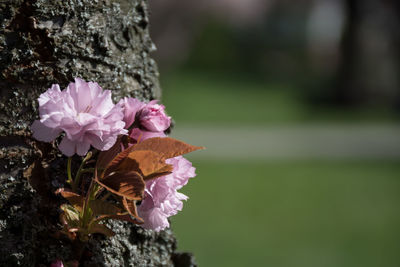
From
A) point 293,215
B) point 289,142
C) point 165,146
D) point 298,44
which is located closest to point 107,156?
point 165,146

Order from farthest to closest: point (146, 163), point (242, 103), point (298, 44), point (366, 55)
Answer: point (298, 44)
point (242, 103)
point (366, 55)
point (146, 163)

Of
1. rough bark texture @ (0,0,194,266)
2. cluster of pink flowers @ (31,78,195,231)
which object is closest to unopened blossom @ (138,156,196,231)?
cluster of pink flowers @ (31,78,195,231)

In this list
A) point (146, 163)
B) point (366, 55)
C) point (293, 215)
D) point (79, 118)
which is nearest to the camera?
point (79, 118)

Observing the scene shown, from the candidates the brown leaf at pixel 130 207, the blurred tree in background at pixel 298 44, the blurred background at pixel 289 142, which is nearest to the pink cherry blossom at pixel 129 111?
the brown leaf at pixel 130 207

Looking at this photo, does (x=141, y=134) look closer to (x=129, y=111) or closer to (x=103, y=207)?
(x=129, y=111)

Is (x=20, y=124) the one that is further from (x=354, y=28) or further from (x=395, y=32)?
(x=395, y=32)

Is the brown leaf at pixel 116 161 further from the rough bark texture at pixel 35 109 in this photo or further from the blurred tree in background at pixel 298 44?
the blurred tree in background at pixel 298 44

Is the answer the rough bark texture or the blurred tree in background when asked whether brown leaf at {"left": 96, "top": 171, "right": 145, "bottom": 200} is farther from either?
the blurred tree in background
